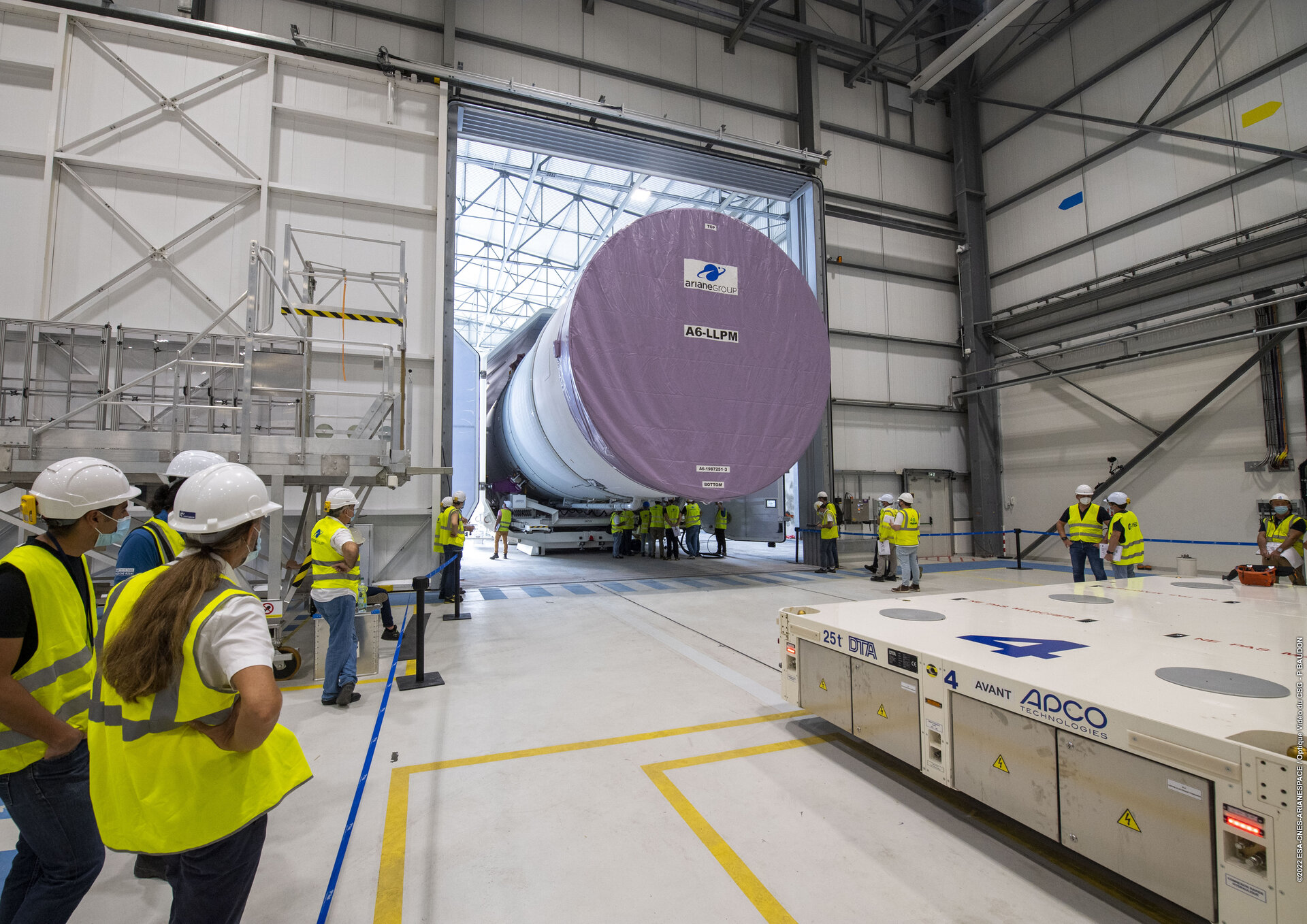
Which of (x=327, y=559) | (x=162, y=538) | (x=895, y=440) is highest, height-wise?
(x=895, y=440)

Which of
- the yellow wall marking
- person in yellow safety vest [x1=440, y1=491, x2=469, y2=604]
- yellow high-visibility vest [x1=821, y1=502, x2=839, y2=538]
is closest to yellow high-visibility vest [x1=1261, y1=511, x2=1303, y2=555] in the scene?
yellow high-visibility vest [x1=821, y1=502, x2=839, y2=538]

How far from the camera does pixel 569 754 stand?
3.06 meters

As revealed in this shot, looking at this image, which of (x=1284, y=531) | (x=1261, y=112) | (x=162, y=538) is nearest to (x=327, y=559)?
(x=162, y=538)

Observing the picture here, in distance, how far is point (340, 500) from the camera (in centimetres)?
407

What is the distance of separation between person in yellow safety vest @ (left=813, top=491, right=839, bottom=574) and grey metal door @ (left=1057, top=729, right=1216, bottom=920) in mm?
7842

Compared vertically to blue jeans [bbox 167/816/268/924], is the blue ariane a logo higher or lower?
higher

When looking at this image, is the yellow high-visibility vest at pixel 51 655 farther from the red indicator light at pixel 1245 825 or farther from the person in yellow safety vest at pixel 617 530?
the person in yellow safety vest at pixel 617 530

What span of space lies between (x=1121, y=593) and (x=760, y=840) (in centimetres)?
329

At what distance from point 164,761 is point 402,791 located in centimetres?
175

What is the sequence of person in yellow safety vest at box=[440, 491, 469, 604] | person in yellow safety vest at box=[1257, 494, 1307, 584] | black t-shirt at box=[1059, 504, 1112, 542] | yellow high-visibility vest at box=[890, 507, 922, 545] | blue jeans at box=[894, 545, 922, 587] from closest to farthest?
person in yellow safety vest at box=[1257, 494, 1307, 584] < person in yellow safety vest at box=[440, 491, 469, 604] < black t-shirt at box=[1059, 504, 1112, 542] < yellow high-visibility vest at box=[890, 507, 922, 545] < blue jeans at box=[894, 545, 922, 587]

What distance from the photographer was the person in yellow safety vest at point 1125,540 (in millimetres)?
6410

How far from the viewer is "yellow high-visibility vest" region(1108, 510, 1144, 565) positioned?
6.41m

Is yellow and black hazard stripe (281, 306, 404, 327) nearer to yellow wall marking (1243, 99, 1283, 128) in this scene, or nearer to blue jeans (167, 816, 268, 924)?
blue jeans (167, 816, 268, 924)

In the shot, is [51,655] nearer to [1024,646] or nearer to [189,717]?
[189,717]
